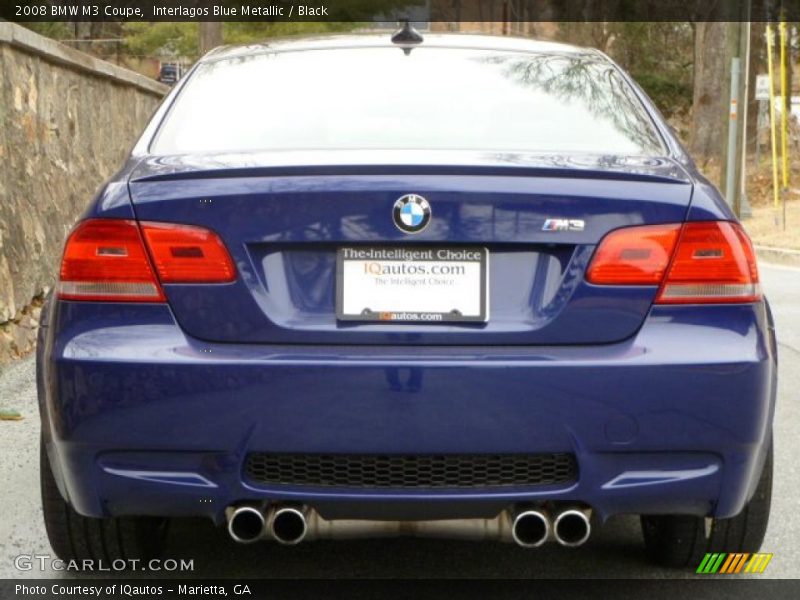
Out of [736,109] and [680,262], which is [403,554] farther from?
[736,109]

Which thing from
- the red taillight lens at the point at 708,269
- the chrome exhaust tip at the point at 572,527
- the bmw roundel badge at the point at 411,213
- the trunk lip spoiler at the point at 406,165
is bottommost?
the chrome exhaust tip at the point at 572,527

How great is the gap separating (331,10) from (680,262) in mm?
39345

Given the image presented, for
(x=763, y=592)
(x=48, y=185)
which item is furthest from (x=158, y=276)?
(x=48, y=185)

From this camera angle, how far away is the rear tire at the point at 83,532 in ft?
12.9

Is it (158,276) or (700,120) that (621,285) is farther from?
(700,120)

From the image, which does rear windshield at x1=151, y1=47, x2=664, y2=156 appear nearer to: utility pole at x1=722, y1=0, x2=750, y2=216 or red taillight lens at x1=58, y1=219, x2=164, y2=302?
red taillight lens at x1=58, y1=219, x2=164, y2=302

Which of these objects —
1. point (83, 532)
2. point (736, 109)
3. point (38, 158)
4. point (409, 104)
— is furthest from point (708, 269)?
point (736, 109)

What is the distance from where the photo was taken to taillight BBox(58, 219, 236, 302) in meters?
3.39

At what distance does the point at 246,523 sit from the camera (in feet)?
11.3

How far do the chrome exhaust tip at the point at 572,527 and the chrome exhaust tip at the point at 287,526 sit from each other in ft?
1.98

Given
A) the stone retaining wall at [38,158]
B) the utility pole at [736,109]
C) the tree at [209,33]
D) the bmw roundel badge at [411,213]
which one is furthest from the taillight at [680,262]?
the tree at [209,33]

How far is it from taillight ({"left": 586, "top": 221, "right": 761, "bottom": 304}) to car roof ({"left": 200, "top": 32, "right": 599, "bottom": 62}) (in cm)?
128

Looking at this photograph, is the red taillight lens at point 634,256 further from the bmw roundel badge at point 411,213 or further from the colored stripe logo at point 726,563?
the colored stripe logo at point 726,563

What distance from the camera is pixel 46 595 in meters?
3.93
